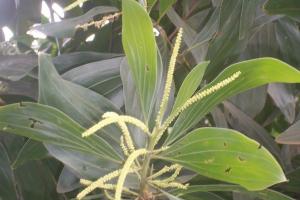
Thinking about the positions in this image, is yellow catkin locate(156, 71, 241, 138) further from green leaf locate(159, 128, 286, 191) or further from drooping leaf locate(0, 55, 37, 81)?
drooping leaf locate(0, 55, 37, 81)

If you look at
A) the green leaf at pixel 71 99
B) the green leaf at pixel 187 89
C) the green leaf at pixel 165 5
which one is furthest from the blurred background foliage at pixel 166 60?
the green leaf at pixel 187 89

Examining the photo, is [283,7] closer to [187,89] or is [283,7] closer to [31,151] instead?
[187,89]

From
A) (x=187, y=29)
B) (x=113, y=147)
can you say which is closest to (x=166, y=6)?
(x=187, y=29)

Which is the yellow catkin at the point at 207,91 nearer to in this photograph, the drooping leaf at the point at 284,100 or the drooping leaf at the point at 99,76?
the drooping leaf at the point at 99,76

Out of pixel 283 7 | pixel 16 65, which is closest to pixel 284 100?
pixel 283 7

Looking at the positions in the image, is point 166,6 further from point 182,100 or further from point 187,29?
point 182,100
